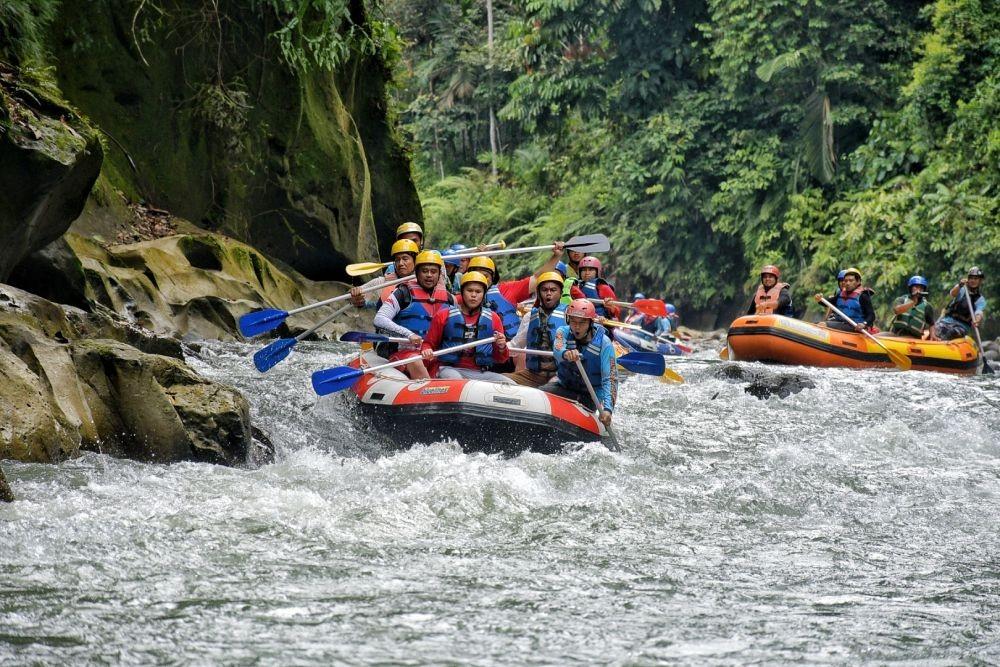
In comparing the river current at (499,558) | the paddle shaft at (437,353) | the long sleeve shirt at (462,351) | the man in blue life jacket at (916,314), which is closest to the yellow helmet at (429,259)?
the long sleeve shirt at (462,351)

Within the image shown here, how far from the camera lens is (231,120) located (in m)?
14.8

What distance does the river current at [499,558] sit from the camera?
410cm

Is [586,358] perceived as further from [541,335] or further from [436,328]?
[436,328]

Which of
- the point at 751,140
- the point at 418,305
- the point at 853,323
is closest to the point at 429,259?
the point at 418,305

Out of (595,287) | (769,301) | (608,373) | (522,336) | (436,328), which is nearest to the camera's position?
(608,373)

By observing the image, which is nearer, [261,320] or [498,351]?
[498,351]

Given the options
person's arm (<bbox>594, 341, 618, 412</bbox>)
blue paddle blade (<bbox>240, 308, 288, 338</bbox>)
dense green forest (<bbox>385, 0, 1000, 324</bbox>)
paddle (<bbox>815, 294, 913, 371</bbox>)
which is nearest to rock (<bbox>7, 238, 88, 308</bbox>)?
blue paddle blade (<bbox>240, 308, 288, 338</bbox>)

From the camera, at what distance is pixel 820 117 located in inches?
942

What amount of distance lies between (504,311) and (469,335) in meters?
1.40

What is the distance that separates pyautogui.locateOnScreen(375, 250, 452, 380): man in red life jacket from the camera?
9266mm

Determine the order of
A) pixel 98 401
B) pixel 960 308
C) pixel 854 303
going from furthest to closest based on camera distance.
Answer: pixel 960 308 → pixel 854 303 → pixel 98 401

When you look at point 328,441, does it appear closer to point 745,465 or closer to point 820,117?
point 745,465

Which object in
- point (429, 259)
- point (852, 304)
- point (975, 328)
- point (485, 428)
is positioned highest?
point (429, 259)

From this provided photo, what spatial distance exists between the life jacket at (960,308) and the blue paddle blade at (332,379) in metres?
9.75
